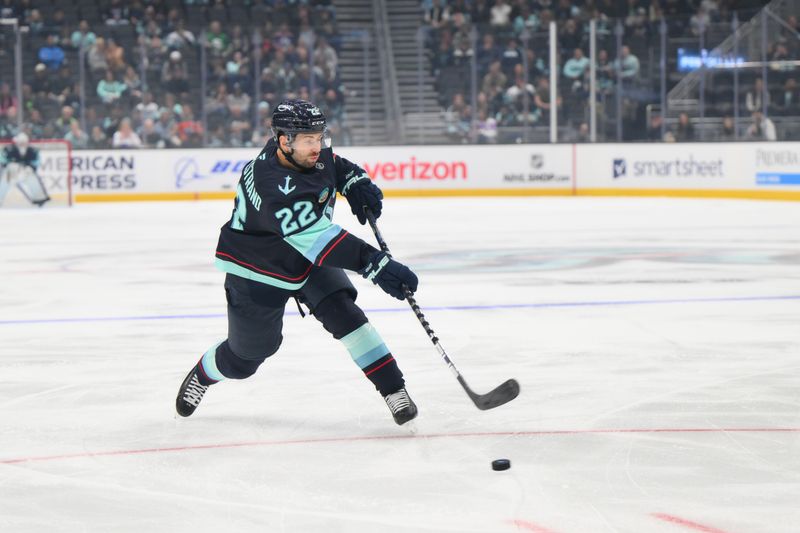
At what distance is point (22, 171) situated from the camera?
1664 centimetres

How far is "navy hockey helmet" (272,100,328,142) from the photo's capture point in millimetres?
3518

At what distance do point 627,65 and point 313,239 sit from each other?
48.1 ft

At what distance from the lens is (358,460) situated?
3.36m

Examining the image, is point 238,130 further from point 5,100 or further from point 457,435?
point 457,435

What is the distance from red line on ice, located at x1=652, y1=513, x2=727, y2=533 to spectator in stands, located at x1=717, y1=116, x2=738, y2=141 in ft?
47.0

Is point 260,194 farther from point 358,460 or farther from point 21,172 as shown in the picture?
point 21,172

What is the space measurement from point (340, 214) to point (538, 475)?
11.1 m

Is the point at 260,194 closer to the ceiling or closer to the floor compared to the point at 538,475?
closer to the ceiling

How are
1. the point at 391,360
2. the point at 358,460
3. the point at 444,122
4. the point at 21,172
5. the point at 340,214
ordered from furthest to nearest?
the point at 444,122 → the point at 21,172 → the point at 340,214 → the point at 391,360 → the point at 358,460

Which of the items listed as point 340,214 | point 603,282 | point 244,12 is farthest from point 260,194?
point 244,12

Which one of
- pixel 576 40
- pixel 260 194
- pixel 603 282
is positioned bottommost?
pixel 603 282

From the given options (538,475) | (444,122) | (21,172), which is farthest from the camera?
(444,122)

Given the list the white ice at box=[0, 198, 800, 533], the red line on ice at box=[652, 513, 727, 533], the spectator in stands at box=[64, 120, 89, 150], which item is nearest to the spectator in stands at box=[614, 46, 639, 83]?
the spectator in stands at box=[64, 120, 89, 150]

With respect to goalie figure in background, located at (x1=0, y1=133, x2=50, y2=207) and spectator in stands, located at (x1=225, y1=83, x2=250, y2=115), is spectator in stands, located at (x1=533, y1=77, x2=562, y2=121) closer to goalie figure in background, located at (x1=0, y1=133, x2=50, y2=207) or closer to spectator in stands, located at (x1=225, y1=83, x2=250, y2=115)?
spectator in stands, located at (x1=225, y1=83, x2=250, y2=115)
